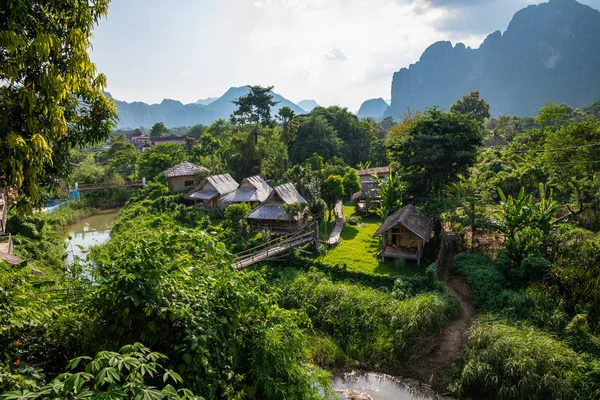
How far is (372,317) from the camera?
→ 10820 mm

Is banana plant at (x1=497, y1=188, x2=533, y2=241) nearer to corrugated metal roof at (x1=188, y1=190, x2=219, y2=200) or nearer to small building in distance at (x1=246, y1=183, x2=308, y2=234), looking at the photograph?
small building in distance at (x1=246, y1=183, x2=308, y2=234)

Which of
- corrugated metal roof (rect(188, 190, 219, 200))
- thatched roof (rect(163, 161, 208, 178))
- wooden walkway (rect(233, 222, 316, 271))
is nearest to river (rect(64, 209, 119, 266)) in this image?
thatched roof (rect(163, 161, 208, 178))

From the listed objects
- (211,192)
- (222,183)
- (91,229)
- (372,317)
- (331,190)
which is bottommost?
(91,229)

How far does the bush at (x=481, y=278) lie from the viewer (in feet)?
37.0

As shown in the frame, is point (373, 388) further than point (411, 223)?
No

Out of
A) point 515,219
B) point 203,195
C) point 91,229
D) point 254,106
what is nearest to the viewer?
point 515,219

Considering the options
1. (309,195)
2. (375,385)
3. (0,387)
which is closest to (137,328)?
(0,387)

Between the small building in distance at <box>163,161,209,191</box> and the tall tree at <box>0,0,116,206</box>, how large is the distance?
24586mm

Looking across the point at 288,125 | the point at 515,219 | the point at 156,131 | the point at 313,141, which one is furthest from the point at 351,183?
the point at 156,131

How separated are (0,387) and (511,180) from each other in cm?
2419

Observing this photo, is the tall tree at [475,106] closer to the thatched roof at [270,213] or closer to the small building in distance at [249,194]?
the small building in distance at [249,194]

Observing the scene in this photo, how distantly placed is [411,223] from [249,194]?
10.6 m

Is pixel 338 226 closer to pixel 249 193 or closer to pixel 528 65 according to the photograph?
pixel 249 193

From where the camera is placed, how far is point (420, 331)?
10.0 meters
